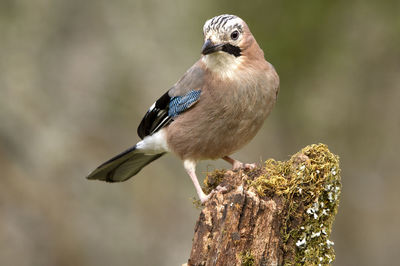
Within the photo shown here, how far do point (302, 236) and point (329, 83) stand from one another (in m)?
6.87

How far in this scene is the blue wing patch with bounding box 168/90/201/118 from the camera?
6.21 metres

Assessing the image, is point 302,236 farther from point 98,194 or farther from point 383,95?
point 383,95

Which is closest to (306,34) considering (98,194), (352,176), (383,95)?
(383,95)

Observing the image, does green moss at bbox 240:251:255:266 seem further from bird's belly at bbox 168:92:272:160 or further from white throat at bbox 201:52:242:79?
white throat at bbox 201:52:242:79

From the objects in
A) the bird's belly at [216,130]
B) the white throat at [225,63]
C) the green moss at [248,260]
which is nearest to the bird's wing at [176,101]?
the bird's belly at [216,130]

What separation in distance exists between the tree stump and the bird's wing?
1.62m

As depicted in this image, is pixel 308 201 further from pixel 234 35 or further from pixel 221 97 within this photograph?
→ pixel 234 35

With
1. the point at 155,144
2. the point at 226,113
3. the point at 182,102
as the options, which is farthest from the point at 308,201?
the point at 155,144

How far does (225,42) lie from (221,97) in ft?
1.84

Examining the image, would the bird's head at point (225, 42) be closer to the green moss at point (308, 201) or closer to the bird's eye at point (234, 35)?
the bird's eye at point (234, 35)

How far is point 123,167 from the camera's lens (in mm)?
7137

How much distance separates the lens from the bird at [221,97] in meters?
5.82

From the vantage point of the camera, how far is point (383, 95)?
36.1ft

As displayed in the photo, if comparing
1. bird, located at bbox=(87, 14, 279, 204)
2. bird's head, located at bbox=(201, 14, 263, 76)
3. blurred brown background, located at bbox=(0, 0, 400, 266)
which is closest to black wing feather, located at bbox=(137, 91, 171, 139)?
bird, located at bbox=(87, 14, 279, 204)
